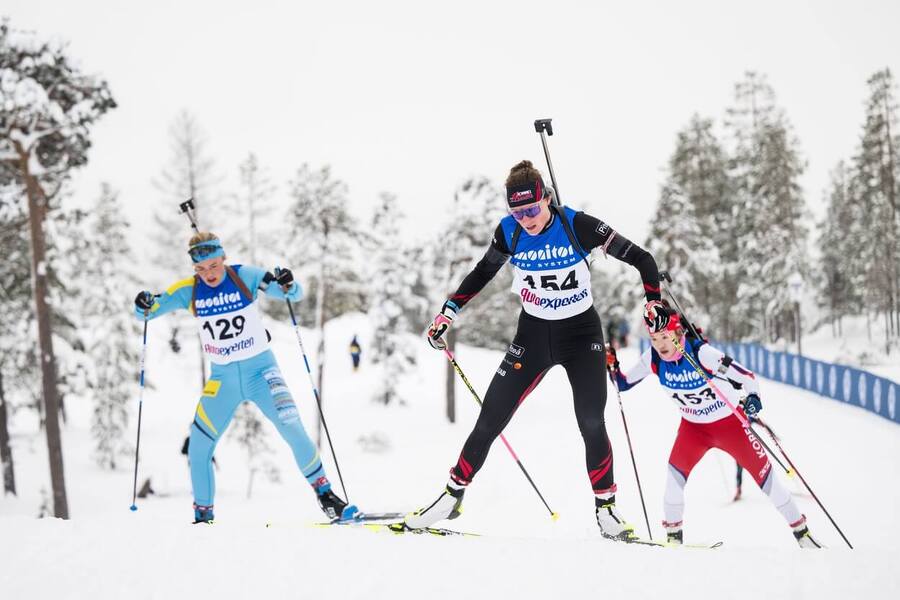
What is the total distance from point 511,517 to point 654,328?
9.61 meters

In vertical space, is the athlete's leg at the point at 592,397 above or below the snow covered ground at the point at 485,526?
above

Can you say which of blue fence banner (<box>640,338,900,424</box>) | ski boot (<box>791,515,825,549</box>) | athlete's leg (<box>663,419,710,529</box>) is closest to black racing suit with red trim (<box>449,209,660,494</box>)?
athlete's leg (<box>663,419,710,529</box>)

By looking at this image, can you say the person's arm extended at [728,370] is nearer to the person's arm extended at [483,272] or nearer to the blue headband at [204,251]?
the person's arm extended at [483,272]

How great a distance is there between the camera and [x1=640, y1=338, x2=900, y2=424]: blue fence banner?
16.4 meters

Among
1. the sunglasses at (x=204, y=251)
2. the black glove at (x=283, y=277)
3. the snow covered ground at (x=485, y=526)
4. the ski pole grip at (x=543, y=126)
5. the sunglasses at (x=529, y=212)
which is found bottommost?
the snow covered ground at (x=485, y=526)

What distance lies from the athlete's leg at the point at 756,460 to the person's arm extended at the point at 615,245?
6.60ft

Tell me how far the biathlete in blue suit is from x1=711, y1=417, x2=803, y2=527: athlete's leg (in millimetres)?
3406

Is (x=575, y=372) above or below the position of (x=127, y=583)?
above

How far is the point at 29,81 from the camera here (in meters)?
13.6

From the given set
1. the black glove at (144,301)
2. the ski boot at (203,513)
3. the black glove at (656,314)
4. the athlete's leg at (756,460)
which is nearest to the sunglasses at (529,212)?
the black glove at (656,314)

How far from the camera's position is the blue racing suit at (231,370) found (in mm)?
5645

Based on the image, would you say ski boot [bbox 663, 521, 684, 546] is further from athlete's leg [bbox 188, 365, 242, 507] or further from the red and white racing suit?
athlete's leg [bbox 188, 365, 242, 507]

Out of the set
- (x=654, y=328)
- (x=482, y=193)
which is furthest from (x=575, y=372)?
(x=482, y=193)

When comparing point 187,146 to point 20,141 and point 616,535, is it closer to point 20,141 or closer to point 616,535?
point 20,141
